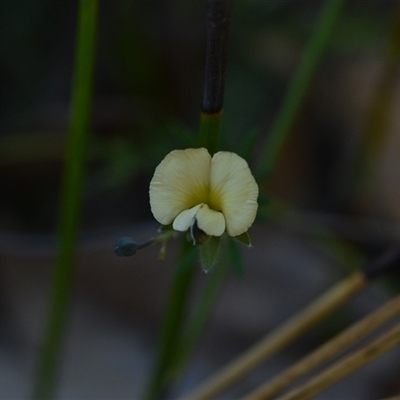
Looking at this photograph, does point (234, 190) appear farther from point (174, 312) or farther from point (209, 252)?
point (174, 312)

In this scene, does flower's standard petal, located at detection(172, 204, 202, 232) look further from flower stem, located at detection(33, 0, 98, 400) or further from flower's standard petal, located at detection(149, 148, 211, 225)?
flower stem, located at detection(33, 0, 98, 400)

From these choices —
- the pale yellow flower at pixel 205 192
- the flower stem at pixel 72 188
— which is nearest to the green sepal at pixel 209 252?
the pale yellow flower at pixel 205 192

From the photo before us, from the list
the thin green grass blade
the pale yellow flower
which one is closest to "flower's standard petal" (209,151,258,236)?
the pale yellow flower

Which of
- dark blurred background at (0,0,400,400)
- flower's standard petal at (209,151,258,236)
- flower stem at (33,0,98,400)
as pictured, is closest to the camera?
flower's standard petal at (209,151,258,236)

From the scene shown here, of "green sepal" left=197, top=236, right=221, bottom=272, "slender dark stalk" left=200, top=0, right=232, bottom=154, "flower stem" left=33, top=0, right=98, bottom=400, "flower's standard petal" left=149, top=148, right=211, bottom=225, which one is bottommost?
"green sepal" left=197, top=236, right=221, bottom=272

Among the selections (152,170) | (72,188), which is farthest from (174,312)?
(152,170)
